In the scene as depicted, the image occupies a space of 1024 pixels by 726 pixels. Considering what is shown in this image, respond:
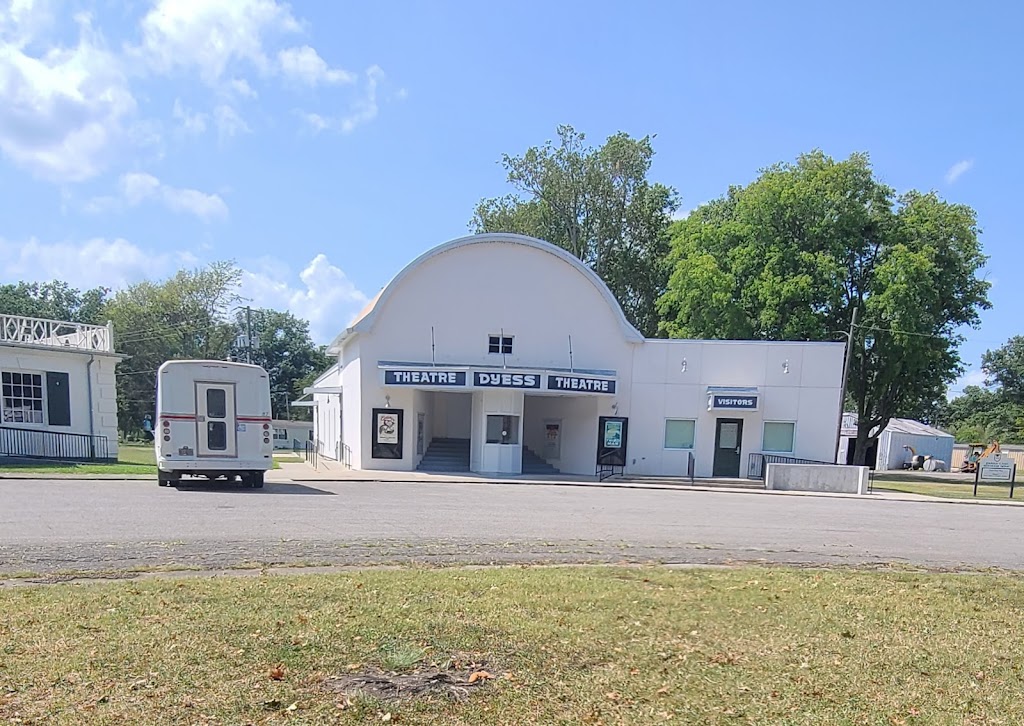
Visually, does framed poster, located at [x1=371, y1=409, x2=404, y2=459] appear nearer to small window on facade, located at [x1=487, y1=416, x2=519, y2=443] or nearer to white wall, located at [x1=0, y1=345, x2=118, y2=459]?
small window on facade, located at [x1=487, y1=416, x2=519, y2=443]

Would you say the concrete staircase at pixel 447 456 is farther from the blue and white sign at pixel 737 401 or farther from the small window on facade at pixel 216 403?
the blue and white sign at pixel 737 401

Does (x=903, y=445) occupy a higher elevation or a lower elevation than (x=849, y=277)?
lower

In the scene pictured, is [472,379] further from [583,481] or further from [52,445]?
[52,445]

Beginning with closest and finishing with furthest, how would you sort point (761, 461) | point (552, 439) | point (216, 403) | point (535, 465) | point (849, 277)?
point (216, 403)
point (761, 461)
point (535, 465)
point (552, 439)
point (849, 277)

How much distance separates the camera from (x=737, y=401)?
→ 24016mm

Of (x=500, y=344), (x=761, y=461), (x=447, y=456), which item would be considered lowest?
(x=447, y=456)

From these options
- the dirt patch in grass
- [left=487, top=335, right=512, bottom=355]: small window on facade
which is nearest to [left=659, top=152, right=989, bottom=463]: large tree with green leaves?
[left=487, top=335, right=512, bottom=355]: small window on facade

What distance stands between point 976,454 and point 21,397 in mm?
38431

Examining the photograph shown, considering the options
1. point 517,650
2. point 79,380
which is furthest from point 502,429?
point 517,650

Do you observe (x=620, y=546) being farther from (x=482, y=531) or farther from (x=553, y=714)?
(x=553, y=714)

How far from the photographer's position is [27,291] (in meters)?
70.2

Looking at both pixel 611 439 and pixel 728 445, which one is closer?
pixel 611 439

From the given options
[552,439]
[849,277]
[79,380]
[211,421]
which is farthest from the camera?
[849,277]

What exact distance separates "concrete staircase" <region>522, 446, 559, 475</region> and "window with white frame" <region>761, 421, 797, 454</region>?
26.4 feet
